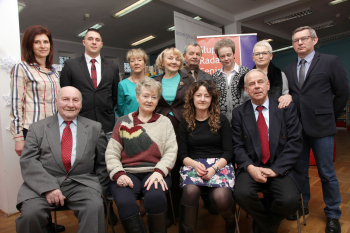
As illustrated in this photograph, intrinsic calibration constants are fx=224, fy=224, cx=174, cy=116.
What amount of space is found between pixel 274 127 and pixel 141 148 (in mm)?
1169

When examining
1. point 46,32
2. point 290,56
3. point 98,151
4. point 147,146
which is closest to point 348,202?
point 147,146

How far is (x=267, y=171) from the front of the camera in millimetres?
1844

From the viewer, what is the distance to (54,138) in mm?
1806

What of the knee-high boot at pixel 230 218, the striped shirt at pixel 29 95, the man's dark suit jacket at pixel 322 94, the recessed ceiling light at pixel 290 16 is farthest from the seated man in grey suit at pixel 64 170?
the recessed ceiling light at pixel 290 16

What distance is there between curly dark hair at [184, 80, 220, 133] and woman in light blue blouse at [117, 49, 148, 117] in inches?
26.1

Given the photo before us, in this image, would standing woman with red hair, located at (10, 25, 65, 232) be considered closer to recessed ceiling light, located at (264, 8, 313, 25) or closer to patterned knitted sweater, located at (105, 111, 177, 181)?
patterned knitted sweater, located at (105, 111, 177, 181)

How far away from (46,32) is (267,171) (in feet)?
7.79

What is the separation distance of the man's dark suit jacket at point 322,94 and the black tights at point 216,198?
1.01 meters

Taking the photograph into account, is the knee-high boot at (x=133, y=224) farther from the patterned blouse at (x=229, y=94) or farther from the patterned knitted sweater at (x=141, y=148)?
Result: the patterned blouse at (x=229, y=94)

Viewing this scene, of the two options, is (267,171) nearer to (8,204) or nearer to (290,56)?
(8,204)

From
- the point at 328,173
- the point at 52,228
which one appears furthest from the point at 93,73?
the point at 328,173

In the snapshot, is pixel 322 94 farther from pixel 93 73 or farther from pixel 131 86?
pixel 93 73

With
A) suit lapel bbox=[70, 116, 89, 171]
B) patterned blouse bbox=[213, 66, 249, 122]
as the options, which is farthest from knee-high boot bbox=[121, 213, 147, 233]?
patterned blouse bbox=[213, 66, 249, 122]

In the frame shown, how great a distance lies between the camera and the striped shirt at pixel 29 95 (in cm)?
200
